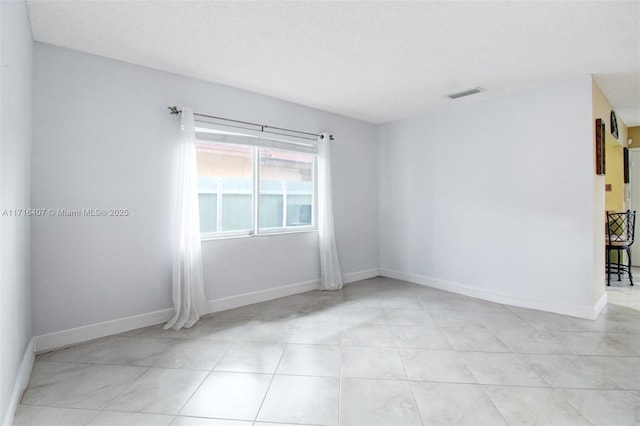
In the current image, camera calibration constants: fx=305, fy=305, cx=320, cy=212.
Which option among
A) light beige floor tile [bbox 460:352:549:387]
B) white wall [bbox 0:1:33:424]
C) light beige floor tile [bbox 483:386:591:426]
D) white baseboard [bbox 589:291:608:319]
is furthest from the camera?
white baseboard [bbox 589:291:608:319]

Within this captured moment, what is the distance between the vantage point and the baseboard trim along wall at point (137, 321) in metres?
2.45

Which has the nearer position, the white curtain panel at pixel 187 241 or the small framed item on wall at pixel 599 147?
the white curtain panel at pixel 187 241

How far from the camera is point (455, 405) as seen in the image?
1742 millimetres

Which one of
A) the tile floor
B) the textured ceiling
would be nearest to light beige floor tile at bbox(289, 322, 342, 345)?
the tile floor

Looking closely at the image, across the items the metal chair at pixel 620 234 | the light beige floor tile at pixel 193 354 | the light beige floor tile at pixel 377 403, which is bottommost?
the light beige floor tile at pixel 377 403

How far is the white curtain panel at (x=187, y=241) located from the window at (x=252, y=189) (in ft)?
0.86

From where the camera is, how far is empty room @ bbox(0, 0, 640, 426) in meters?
1.85

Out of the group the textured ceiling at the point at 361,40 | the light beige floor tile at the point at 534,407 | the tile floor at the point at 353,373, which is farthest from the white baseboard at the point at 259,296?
the light beige floor tile at the point at 534,407

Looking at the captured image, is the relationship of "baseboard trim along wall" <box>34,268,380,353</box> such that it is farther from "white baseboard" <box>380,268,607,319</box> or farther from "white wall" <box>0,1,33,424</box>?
"white baseboard" <box>380,268,607,319</box>

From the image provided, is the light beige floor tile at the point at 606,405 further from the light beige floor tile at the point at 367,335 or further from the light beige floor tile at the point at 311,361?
the light beige floor tile at the point at 311,361

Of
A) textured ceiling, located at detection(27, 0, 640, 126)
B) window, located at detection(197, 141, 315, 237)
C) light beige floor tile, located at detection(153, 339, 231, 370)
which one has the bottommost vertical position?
light beige floor tile, located at detection(153, 339, 231, 370)

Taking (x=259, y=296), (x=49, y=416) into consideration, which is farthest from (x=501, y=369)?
(x=49, y=416)

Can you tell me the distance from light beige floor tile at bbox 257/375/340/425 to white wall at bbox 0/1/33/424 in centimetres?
130

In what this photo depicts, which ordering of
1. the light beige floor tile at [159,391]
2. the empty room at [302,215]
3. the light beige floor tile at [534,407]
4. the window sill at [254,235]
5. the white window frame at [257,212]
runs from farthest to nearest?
the white window frame at [257,212] → the window sill at [254,235] → the empty room at [302,215] → the light beige floor tile at [159,391] → the light beige floor tile at [534,407]
